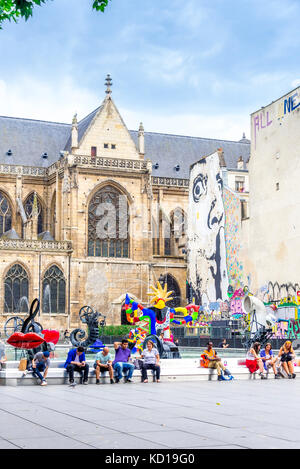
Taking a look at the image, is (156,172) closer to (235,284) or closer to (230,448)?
(235,284)

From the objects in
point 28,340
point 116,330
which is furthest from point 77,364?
point 116,330

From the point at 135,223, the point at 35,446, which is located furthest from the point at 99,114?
the point at 35,446

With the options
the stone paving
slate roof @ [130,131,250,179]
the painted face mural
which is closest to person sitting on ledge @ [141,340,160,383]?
the stone paving

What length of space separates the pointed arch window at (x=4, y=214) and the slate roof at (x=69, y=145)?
141 inches

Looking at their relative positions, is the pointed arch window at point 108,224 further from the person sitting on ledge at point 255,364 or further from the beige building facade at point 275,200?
the person sitting on ledge at point 255,364

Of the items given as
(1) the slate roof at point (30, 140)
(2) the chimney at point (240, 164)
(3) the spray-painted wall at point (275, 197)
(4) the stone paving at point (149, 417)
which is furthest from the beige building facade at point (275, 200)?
(4) the stone paving at point (149, 417)

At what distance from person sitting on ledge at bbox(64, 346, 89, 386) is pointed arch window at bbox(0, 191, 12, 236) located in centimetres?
4535

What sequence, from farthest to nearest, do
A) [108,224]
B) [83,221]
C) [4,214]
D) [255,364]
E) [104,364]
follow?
[4,214] → [108,224] → [83,221] → [255,364] → [104,364]

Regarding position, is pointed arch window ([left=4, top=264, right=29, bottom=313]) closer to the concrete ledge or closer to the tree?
the concrete ledge

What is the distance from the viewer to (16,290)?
5756 centimetres

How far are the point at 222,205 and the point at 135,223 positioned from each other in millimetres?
10748

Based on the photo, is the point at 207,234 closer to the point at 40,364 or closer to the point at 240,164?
the point at 240,164

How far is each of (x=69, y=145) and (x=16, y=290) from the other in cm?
1650

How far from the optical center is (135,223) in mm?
→ 63344
